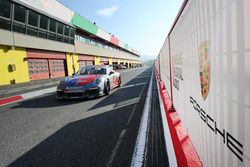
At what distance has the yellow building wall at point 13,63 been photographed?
1340cm

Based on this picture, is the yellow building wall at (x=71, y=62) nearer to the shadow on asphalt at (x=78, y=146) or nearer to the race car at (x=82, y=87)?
the race car at (x=82, y=87)

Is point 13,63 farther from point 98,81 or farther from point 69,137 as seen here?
point 69,137

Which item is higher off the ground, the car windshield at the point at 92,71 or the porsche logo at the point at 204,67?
the car windshield at the point at 92,71

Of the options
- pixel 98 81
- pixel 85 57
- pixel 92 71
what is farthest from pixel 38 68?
pixel 85 57

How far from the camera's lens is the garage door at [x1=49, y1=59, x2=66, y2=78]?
65.8ft

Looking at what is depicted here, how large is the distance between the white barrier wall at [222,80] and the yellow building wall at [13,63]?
1402 cm

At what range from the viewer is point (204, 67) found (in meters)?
1.99

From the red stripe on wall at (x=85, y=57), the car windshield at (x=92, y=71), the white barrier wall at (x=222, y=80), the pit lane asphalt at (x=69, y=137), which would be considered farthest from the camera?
the red stripe on wall at (x=85, y=57)

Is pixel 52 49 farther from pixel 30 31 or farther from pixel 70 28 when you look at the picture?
pixel 70 28

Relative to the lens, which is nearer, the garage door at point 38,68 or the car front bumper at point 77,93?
the car front bumper at point 77,93

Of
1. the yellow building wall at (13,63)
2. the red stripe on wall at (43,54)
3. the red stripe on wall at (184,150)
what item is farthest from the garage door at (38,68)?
the red stripe on wall at (184,150)

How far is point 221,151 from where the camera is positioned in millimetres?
1590

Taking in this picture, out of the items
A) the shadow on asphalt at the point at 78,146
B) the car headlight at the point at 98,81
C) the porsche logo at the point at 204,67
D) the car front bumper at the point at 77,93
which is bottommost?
the shadow on asphalt at the point at 78,146

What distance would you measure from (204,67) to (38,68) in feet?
58.4
